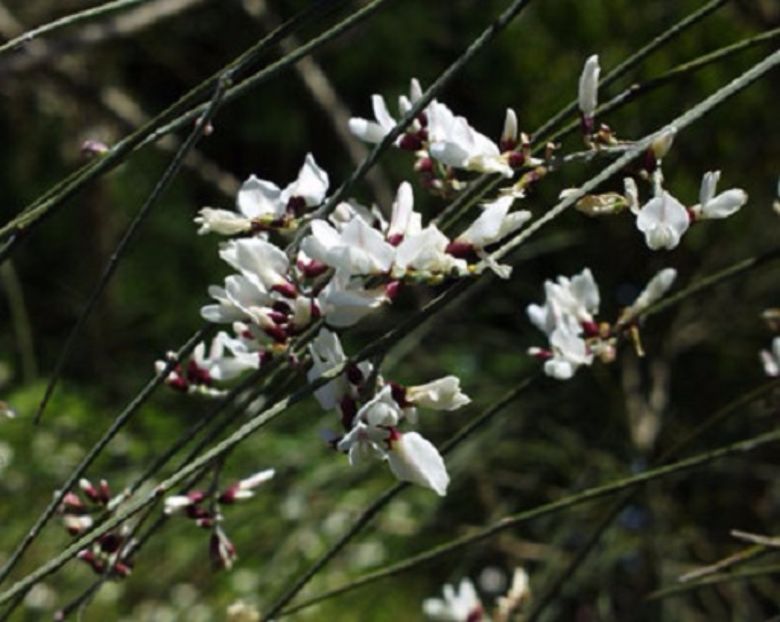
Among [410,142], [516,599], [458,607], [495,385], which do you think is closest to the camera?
[410,142]

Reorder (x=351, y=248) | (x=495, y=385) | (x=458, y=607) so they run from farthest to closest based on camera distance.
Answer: (x=495, y=385), (x=458, y=607), (x=351, y=248)

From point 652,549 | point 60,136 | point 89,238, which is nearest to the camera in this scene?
point 652,549

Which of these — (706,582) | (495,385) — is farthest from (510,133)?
(495,385)

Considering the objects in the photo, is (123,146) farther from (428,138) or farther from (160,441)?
(160,441)

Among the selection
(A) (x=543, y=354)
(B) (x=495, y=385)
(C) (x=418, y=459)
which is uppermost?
(B) (x=495, y=385)

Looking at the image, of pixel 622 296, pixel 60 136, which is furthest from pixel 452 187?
pixel 60 136

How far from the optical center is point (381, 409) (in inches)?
23.6

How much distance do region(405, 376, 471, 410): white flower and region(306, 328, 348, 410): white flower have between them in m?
0.03

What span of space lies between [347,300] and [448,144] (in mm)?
95

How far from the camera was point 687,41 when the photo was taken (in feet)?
7.43

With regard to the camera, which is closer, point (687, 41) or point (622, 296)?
point (622, 296)

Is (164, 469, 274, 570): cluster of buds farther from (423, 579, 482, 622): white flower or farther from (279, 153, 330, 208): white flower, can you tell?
(423, 579, 482, 622): white flower

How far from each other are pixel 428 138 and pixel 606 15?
1834 millimetres

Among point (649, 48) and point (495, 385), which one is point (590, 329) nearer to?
point (649, 48)
